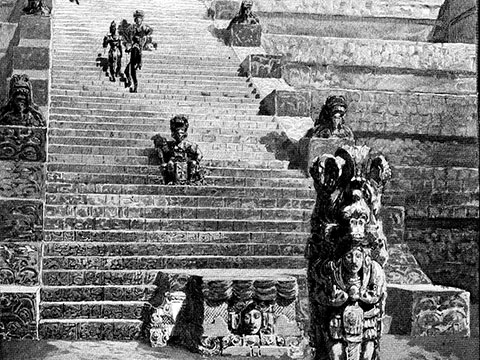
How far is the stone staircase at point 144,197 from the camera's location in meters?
9.02

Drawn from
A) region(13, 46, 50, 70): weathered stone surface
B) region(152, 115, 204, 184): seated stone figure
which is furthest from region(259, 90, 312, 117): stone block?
region(13, 46, 50, 70): weathered stone surface

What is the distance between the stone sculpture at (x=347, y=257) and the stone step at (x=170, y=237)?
418cm

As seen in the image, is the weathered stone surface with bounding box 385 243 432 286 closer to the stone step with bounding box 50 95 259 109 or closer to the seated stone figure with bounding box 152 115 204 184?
the seated stone figure with bounding box 152 115 204 184

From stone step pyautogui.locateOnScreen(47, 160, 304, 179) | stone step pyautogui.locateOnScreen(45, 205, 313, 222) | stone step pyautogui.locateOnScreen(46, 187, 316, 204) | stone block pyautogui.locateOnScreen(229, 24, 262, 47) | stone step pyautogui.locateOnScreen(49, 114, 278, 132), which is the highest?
stone block pyautogui.locateOnScreen(229, 24, 262, 47)

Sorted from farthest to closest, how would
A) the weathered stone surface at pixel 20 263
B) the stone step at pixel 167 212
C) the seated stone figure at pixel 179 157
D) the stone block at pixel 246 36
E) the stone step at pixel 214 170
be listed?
the stone block at pixel 246 36 → the stone step at pixel 214 170 → the seated stone figure at pixel 179 157 → the stone step at pixel 167 212 → the weathered stone surface at pixel 20 263

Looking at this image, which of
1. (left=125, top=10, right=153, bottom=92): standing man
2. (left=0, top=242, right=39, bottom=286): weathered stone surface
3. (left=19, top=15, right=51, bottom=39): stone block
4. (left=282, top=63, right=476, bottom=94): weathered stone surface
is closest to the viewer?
(left=0, top=242, right=39, bottom=286): weathered stone surface

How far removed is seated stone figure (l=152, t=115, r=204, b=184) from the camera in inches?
452

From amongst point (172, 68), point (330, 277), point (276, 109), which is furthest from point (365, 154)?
point (172, 68)

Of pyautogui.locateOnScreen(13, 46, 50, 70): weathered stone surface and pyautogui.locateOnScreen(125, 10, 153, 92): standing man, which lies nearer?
pyautogui.locateOnScreen(13, 46, 50, 70): weathered stone surface

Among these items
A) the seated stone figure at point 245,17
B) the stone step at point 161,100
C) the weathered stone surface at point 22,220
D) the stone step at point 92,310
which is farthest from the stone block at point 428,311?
the seated stone figure at point 245,17

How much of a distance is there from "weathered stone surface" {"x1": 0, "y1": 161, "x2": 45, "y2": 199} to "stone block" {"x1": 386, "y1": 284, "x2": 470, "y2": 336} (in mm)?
4133

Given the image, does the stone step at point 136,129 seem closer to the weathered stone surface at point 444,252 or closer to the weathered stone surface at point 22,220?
the weathered stone surface at point 444,252

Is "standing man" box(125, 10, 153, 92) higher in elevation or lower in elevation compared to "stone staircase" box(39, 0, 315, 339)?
higher

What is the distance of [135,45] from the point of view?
15.0 m
